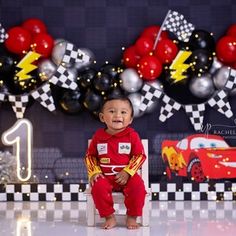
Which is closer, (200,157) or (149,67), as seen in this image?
(149,67)

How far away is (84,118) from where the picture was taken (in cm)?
484

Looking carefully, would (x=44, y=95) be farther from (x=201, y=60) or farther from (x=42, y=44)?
(x=201, y=60)

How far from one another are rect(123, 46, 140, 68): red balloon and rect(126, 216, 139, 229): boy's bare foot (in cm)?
144

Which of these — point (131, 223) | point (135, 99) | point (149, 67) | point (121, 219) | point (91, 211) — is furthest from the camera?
point (135, 99)

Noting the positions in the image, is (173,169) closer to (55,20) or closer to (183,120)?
(183,120)

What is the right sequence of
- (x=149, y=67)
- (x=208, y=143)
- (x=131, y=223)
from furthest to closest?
1. (x=208, y=143)
2. (x=149, y=67)
3. (x=131, y=223)

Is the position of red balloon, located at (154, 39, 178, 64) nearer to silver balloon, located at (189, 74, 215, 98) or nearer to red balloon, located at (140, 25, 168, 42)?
red balloon, located at (140, 25, 168, 42)

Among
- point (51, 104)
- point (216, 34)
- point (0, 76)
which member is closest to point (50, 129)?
Result: point (51, 104)

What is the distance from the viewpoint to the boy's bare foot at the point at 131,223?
359cm

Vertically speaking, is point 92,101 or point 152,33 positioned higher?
point 152,33

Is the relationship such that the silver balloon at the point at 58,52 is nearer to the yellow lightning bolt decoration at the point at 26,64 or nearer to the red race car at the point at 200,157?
the yellow lightning bolt decoration at the point at 26,64

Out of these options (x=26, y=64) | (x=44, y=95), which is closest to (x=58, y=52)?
(x=26, y=64)

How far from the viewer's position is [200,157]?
15.6ft

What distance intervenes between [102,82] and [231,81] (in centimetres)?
107
